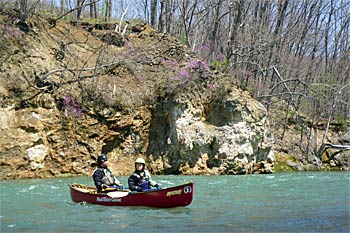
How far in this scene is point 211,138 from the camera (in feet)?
66.0

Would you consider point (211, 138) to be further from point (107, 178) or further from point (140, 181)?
point (140, 181)

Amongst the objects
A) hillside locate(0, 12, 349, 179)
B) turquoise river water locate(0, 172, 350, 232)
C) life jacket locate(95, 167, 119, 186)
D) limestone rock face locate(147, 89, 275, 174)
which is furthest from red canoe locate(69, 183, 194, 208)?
limestone rock face locate(147, 89, 275, 174)

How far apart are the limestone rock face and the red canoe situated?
8.74 m

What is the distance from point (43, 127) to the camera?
1792cm

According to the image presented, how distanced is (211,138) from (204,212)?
10.4 m

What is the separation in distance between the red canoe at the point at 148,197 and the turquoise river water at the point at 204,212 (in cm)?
19

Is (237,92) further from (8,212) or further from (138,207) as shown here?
(8,212)

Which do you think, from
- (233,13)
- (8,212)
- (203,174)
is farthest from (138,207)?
(233,13)

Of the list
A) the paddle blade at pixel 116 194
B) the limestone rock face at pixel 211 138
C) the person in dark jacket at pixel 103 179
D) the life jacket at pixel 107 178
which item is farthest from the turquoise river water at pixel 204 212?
the limestone rock face at pixel 211 138

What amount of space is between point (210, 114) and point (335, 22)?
655 inches

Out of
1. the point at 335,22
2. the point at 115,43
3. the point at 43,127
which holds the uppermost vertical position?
the point at 335,22

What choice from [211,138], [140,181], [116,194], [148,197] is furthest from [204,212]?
[211,138]

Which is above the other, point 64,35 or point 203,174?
point 64,35

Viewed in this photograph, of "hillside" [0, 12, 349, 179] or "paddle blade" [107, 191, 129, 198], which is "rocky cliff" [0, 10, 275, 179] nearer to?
"hillside" [0, 12, 349, 179]
